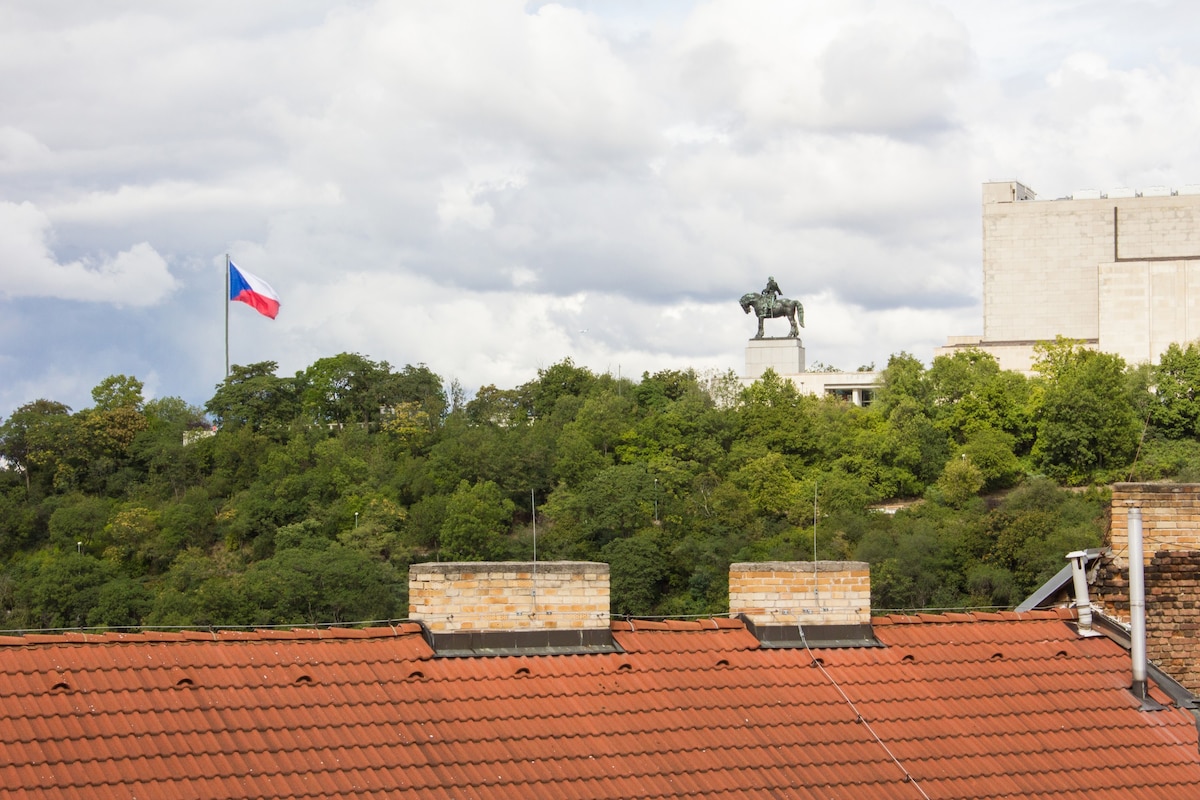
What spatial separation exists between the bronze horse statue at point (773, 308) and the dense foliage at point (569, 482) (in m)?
A: 5.20

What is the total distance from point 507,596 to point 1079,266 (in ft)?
427

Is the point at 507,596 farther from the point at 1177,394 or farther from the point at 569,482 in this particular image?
the point at 569,482

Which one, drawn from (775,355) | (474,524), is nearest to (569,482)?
(474,524)

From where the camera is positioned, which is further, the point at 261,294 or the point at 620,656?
the point at 261,294

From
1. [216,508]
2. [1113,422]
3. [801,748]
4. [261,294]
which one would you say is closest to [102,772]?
[801,748]

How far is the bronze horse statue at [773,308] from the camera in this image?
124 m

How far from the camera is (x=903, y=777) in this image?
14891 mm

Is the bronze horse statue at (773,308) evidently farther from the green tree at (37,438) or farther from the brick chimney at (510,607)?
the brick chimney at (510,607)

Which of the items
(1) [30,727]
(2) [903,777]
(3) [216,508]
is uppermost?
(1) [30,727]

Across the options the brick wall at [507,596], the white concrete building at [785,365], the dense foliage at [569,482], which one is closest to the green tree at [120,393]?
the dense foliage at [569,482]

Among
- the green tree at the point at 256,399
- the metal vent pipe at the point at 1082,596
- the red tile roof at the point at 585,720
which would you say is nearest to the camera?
the red tile roof at the point at 585,720

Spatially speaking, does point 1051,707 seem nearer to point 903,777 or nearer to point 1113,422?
point 903,777

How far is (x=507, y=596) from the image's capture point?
16062 mm

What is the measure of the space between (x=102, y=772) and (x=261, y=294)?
289 feet
